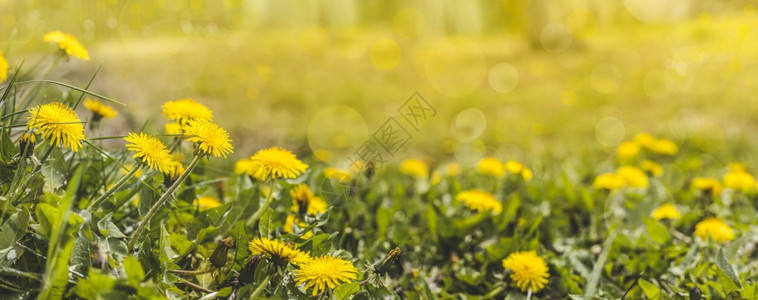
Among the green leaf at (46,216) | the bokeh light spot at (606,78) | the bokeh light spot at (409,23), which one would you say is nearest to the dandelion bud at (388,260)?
the green leaf at (46,216)

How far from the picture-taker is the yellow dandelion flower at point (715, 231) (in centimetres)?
131

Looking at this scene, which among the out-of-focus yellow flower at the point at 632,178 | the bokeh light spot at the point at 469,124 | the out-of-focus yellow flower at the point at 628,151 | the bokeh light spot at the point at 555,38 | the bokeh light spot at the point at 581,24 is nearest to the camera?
the out-of-focus yellow flower at the point at 632,178

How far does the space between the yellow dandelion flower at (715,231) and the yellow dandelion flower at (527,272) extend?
1.71ft

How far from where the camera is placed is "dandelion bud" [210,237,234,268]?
0.79 meters

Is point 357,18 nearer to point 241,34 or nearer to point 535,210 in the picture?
point 241,34

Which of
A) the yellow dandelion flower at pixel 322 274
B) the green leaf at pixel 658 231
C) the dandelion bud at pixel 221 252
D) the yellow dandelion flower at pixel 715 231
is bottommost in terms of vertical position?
the yellow dandelion flower at pixel 715 231

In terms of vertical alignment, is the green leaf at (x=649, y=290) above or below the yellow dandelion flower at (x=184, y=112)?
below

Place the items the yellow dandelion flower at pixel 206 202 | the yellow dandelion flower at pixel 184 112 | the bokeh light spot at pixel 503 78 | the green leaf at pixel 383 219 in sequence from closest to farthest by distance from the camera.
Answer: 1. the yellow dandelion flower at pixel 184 112
2. the yellow dandelion flower at pixel 206 202
3. the green leaf at pixel 383 219
4. the bokeh light spot at pixel 503 78

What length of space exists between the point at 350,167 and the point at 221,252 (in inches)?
29.1

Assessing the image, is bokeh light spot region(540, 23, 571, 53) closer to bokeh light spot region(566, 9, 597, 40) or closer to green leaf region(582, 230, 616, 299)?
bokeh light spot region(566, 9, 597, 40)

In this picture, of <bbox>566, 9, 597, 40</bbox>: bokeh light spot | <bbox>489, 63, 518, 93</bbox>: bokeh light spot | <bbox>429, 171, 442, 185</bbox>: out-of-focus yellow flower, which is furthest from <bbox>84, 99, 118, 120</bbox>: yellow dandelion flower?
<bbox>566, 9, 597, 40</bbox>: bokeh light spot

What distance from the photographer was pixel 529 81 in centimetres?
654

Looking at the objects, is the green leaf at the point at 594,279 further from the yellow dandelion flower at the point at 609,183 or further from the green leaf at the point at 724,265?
the yellow dandelion flower at the point at 609,183

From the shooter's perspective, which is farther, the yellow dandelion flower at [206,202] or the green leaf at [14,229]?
the yellow dandelion flower at [206,202]
